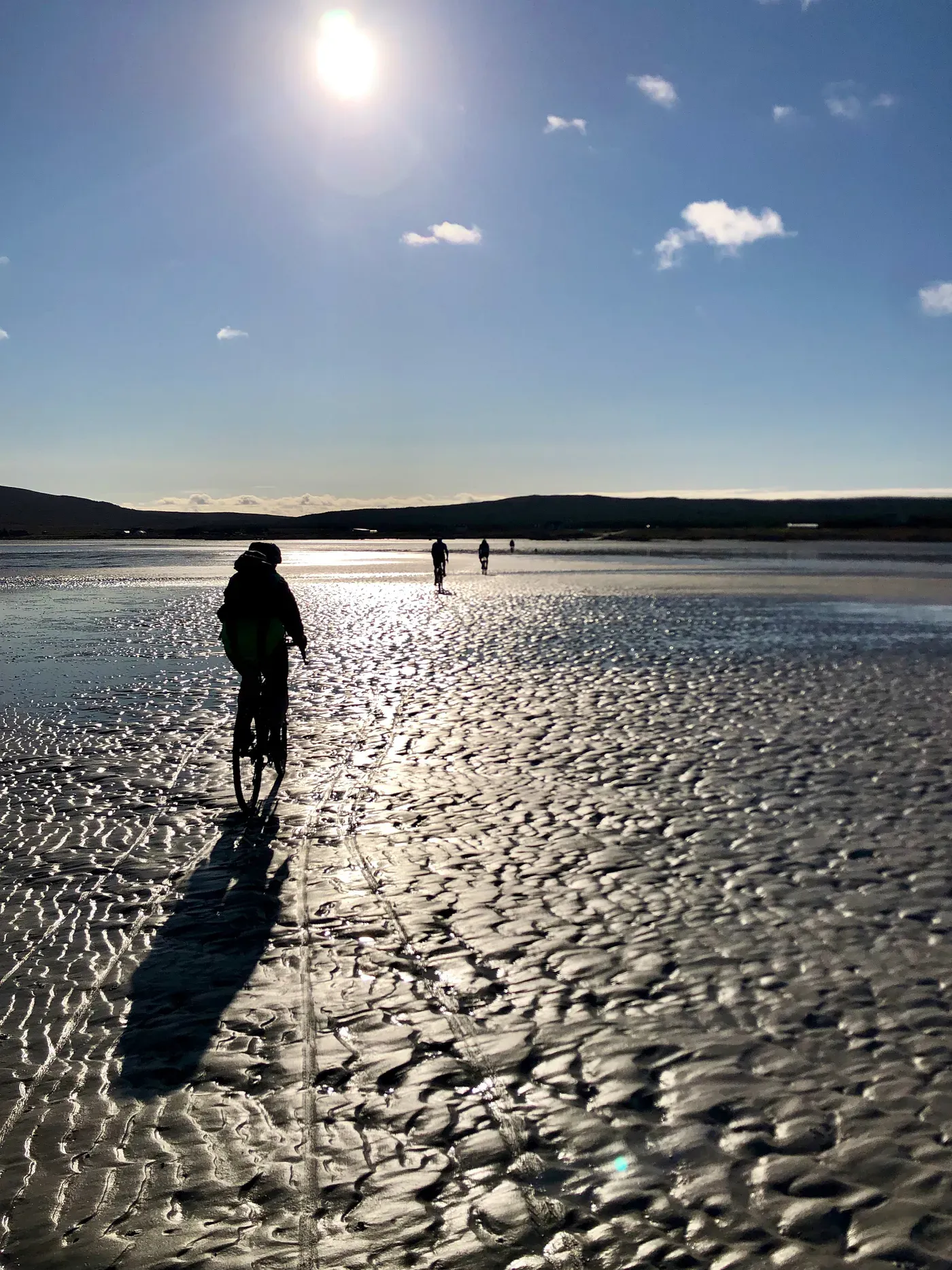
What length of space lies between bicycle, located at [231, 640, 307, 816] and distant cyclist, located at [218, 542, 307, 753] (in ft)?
0.04

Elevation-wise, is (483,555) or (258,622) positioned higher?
(483,555)

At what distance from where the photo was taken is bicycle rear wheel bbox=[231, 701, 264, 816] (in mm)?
9758

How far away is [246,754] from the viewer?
Result: 1030 cm

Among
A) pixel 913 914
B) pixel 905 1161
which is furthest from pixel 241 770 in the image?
pixel 905 1161

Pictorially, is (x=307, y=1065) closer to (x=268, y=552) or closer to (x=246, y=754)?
(x=246, y=754)

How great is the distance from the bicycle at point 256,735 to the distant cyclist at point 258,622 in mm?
13

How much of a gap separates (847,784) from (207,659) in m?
14.5

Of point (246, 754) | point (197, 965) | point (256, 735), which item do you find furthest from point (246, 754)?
point (197, 965)

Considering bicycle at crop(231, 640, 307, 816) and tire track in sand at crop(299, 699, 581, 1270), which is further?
bicycle at crop(231, 640, 307, 816)

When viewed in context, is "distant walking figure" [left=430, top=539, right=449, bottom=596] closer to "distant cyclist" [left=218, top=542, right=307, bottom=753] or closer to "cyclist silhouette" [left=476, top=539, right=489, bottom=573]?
"cyclist silhouette" [left=476, top=539, right=489, bottom=573]

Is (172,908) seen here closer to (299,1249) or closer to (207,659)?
(299,1249)

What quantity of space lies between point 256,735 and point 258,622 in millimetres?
1092

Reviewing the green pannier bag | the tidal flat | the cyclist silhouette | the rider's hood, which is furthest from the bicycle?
the cyclist silhouette

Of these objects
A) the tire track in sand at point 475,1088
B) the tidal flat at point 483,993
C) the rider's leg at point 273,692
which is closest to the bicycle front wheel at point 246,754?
the rider's leg at point 273,692
